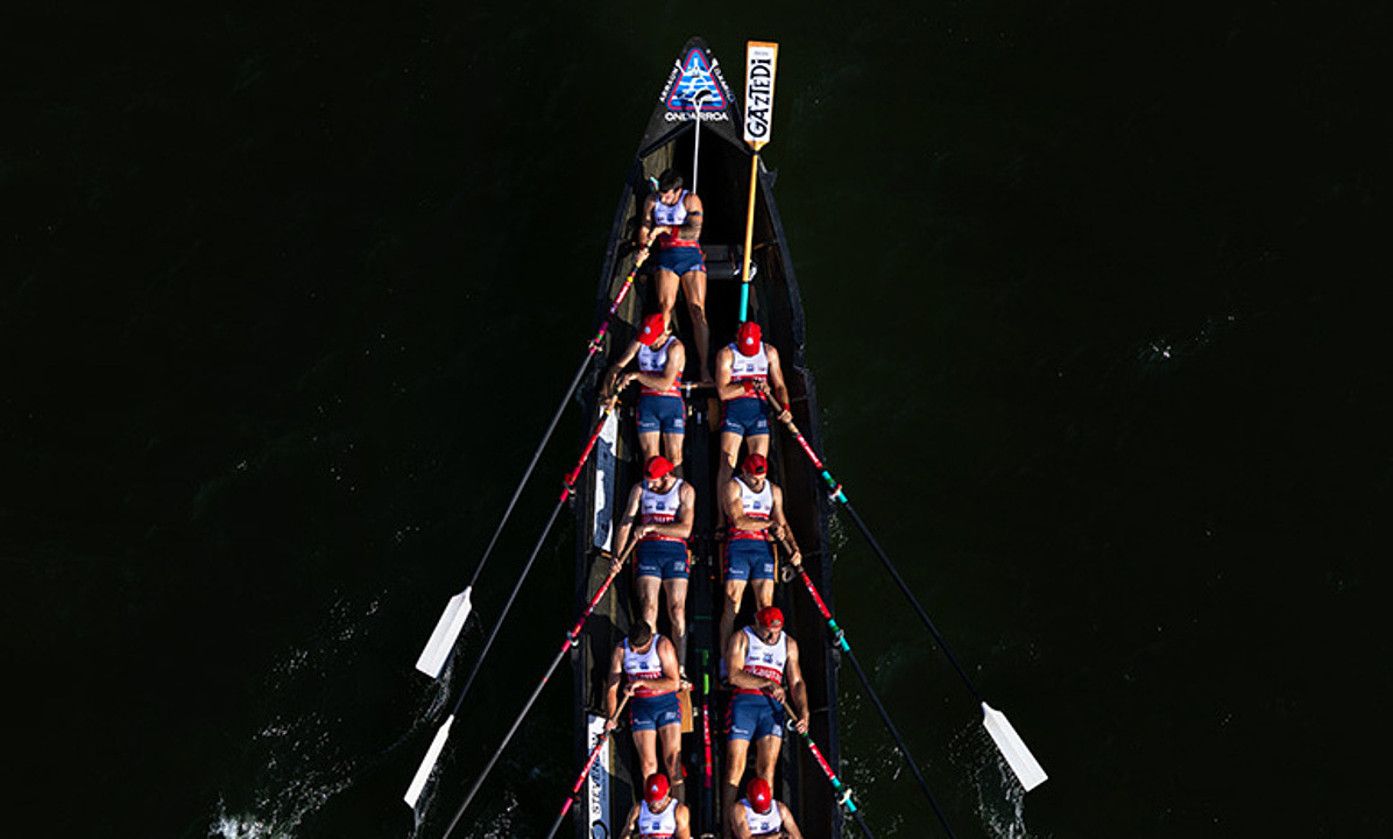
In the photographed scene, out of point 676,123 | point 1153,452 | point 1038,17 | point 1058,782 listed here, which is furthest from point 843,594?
point 1038,17

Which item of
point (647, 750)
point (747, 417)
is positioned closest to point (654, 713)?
point (647, 750)

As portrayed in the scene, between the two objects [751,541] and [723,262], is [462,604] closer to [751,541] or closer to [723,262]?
[751,541]

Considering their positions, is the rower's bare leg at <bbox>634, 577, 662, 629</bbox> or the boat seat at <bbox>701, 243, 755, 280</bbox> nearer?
the rower's bare leg at <bbox>634, 577, 662, 629</bbox>

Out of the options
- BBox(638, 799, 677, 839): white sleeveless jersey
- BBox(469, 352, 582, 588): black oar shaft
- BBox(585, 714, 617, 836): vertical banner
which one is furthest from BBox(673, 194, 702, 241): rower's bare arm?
BBox(638, 799, 677, 839): white sleeveless jersey

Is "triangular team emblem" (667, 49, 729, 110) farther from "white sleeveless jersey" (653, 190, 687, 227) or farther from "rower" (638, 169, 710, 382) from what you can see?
"white sleeveless jersey" (653, 190, 687, 227)

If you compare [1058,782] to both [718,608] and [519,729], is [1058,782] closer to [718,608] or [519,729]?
[718,608]
